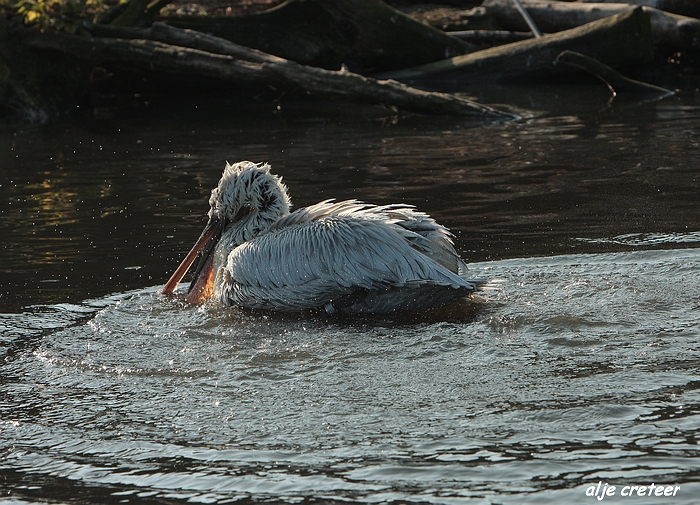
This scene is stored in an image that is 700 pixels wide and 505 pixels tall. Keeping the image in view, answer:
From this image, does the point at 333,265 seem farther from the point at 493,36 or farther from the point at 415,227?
the point at 493,36

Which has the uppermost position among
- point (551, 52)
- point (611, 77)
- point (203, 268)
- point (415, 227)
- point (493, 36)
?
point (493, 36)

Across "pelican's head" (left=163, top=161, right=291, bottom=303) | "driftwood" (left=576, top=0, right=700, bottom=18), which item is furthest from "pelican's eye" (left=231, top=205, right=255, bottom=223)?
"driftwood" (left=576, top=0, right=700, bottom=18)

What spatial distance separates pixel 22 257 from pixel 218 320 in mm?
1837

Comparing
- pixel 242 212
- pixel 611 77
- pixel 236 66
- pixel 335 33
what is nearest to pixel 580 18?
pixel 611 77

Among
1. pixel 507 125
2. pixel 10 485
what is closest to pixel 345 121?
pixel 507 125

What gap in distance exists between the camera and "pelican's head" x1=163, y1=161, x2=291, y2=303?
5.23 m

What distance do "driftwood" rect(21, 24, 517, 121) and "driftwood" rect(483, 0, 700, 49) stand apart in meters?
3.12

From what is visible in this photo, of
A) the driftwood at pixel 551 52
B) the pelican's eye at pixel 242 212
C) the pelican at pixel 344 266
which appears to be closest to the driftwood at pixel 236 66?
the driftwood at pixel 551 52

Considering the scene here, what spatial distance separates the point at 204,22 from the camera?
38.6ft

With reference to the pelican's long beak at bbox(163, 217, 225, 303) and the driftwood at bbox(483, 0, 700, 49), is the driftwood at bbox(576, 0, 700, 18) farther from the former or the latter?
the pelican's long beak at bbox(163, 217, 225, 303)

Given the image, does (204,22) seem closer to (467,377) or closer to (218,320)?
(218,320)

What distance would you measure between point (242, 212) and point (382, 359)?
1.82 m

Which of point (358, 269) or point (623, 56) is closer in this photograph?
point (358, 269)

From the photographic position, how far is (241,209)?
5.37 metres
